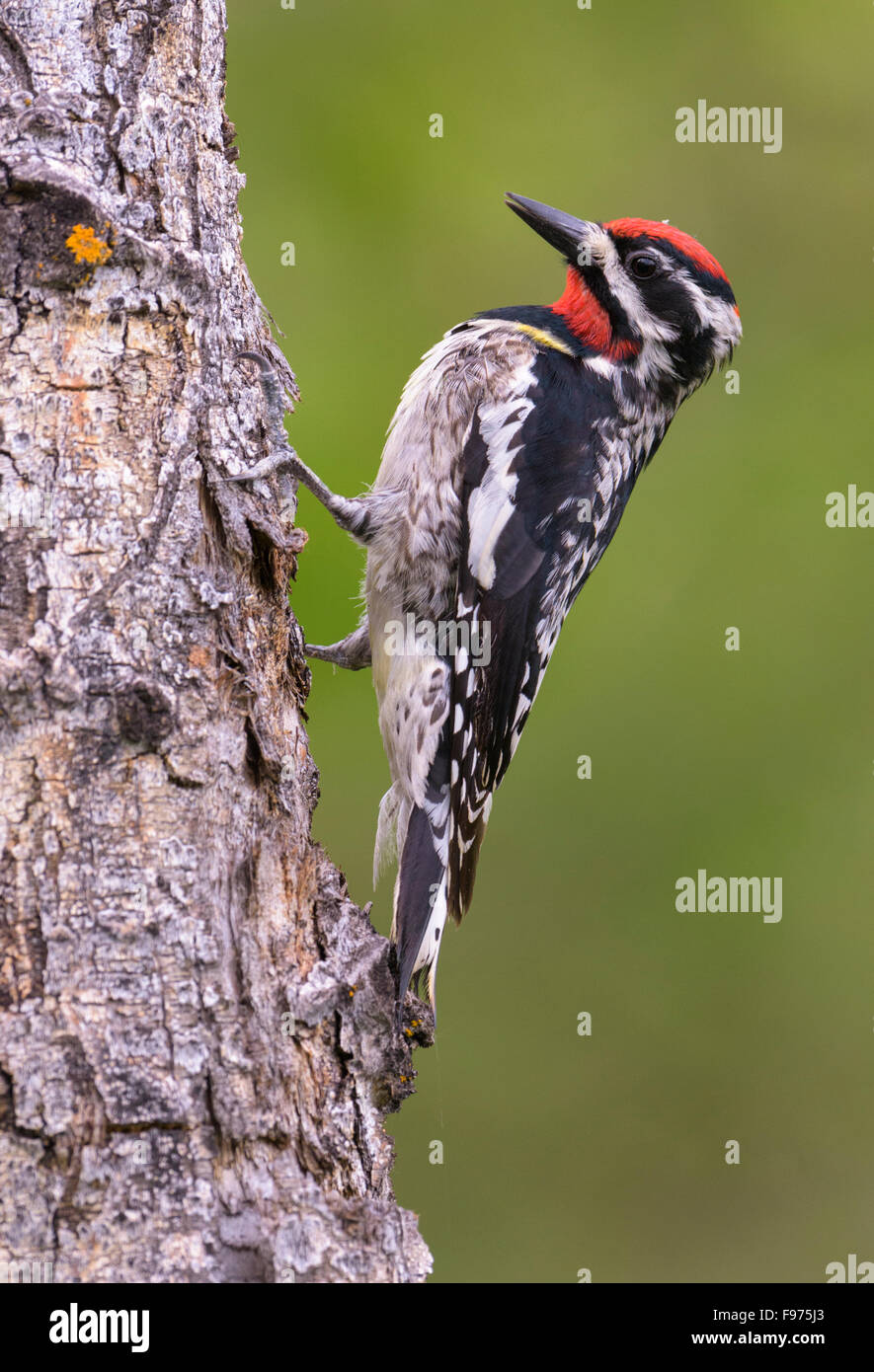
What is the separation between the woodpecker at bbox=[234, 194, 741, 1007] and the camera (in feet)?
9.52

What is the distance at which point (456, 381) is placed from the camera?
2.99 metres

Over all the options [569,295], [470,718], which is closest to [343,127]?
[569,295]

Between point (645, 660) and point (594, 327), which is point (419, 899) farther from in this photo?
point (645, 660)

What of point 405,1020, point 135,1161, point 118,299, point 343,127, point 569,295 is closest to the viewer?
point 135,1161

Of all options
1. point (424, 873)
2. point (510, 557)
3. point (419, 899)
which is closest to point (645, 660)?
point (510, 557)

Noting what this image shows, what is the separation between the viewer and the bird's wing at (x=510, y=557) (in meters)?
2.89

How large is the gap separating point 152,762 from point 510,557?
1243 millimetres

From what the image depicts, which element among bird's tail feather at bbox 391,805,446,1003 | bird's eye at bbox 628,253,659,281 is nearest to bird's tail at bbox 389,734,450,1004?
bird's tail feather at bbox 391,805,446,1003

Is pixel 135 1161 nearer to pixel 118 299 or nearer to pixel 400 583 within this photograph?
pixel 118 299

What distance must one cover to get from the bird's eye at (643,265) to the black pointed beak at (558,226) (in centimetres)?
13

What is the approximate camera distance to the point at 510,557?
289 cm

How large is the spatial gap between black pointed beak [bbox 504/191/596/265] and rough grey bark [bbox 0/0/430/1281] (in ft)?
3.54

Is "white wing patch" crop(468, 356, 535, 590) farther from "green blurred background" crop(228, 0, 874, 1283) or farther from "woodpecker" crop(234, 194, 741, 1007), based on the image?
"green blurred background" crop(228, 0, 874, 1283)

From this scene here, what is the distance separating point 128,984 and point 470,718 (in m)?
1.33
